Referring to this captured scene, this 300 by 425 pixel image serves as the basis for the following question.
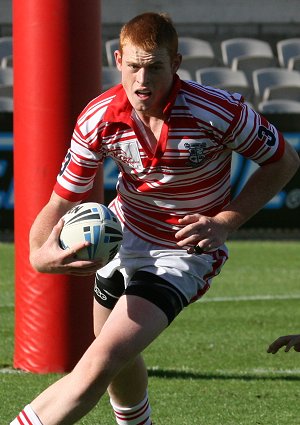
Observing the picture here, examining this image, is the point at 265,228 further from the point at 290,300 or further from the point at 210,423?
the point at 210,423

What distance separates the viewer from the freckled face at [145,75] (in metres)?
4.51

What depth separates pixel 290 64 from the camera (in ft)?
63.4

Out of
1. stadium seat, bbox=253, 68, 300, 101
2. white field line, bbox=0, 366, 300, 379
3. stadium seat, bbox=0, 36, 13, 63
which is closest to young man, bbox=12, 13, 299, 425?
white field line, bbox=0, 366, 300, 379

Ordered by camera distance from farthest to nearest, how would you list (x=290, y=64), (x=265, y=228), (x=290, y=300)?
1. (x=290, y=64)
2. (x=265, y=228)
3. (x=290, y=300)

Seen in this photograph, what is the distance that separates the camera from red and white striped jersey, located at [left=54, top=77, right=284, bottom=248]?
470 cm

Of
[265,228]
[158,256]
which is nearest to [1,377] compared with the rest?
[158,256]

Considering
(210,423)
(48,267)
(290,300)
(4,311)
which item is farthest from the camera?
(290,300)

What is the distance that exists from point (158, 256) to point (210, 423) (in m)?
1.43

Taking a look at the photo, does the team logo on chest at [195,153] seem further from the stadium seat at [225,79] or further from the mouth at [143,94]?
the stadium seat at [225,79]

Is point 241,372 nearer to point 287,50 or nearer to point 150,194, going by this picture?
point 150,194

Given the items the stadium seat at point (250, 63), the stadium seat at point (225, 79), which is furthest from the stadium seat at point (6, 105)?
the stadium seat at point (250, 63)

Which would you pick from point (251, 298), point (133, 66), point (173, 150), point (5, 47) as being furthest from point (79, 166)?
point (5, 47)

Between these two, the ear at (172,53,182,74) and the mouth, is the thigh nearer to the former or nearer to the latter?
the mouth

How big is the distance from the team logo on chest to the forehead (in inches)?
14.9
